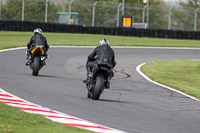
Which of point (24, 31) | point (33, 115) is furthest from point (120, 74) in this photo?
point (24, 31)

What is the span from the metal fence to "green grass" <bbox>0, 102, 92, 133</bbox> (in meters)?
30.9

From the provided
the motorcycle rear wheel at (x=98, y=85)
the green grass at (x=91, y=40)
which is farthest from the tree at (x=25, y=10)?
the motorcycle rear wheel at (x=98, y=85)

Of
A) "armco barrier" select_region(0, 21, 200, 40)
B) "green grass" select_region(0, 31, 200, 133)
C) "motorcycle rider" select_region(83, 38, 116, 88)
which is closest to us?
"green grass" select_region(0, 31, 200, 133)

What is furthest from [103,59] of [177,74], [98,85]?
[177,74]

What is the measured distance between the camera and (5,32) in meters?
35.0

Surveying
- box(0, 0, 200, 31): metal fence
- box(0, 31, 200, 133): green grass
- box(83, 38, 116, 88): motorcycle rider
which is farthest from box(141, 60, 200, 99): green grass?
box(0, 0, 200, 31): metal fence

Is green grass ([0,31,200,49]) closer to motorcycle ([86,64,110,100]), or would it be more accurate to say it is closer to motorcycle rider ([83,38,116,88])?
motorcycle rider ([83,38,116,88])

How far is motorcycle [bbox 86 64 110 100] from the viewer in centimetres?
1070

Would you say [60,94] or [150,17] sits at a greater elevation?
[150,17]

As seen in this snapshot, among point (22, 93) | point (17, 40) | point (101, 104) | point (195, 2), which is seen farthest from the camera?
point (195, 2)

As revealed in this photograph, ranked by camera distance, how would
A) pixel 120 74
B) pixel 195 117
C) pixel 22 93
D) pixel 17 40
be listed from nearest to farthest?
pixel 195 117, pixel 22 93, pixel 120 74, pixel 17 40

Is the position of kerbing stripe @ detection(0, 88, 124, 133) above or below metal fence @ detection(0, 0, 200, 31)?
below

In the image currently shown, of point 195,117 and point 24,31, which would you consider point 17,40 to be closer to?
point 24,31

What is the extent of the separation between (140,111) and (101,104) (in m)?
0.97
